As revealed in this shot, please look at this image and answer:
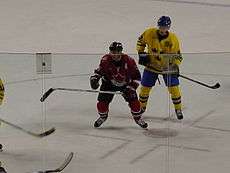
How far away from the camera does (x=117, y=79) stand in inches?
139

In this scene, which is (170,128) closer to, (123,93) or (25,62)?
(123,93)

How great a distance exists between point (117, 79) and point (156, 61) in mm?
244

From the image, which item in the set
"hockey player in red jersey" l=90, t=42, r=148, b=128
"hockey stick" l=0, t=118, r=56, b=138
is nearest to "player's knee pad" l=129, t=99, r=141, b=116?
"hockey player in red jersey" l=90, t=42, r=148, b=128

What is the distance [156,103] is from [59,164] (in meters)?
1.12

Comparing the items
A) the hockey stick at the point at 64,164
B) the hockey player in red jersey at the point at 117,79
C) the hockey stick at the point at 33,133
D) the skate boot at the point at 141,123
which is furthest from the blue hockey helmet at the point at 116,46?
the hockey stick at the point at 64,164

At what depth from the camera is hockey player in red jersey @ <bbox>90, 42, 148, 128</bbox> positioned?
11.4ft

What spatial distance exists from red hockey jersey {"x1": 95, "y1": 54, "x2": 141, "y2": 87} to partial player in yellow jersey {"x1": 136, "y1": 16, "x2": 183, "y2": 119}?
66mm

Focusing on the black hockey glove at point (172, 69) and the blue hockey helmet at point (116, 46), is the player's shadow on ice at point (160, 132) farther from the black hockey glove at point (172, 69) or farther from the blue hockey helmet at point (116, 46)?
the blue hockey helmet at point (116, 46)

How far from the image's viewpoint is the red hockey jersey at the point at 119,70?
349 centimetres

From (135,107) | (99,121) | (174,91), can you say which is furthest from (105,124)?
(174,91)

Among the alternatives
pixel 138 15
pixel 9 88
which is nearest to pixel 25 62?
pixel 9 88

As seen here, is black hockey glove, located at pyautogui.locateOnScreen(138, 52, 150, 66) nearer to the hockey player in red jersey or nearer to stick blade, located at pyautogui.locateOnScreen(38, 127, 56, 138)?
the hockey player in red jersey

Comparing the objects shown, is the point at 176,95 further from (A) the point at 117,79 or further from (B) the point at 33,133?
(B) the point at 33,133

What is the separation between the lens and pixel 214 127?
362 centimetres
